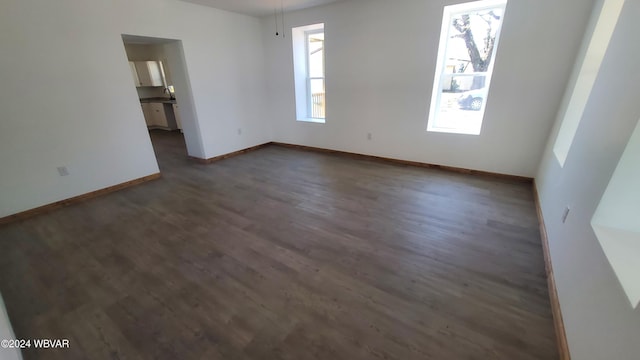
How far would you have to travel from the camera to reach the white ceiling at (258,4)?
3824 millimetres

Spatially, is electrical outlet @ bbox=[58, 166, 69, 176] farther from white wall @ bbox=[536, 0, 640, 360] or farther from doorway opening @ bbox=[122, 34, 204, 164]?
white wall @ bbox=[536, 0, 640, 360]

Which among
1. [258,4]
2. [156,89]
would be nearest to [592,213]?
[258,4]

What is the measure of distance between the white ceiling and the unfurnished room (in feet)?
0.20

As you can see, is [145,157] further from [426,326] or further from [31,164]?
[426,326]

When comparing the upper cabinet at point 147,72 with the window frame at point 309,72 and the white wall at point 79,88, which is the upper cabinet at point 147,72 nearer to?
the white wall at point 79,88

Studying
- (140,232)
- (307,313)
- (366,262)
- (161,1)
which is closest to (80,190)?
(140,232)

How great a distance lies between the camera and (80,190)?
10.7ft

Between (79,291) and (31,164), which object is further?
A: (31,164)

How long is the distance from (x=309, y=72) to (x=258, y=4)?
59.6 inches

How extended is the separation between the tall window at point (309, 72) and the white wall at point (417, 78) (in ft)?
0.51

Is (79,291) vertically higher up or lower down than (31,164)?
lower down

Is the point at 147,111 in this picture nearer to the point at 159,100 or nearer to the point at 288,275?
the point at 159,100

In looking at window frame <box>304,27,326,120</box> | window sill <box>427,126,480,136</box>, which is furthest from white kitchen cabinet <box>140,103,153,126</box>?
window sill <box>427,126,480,136</box>

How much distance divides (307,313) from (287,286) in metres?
0.27
